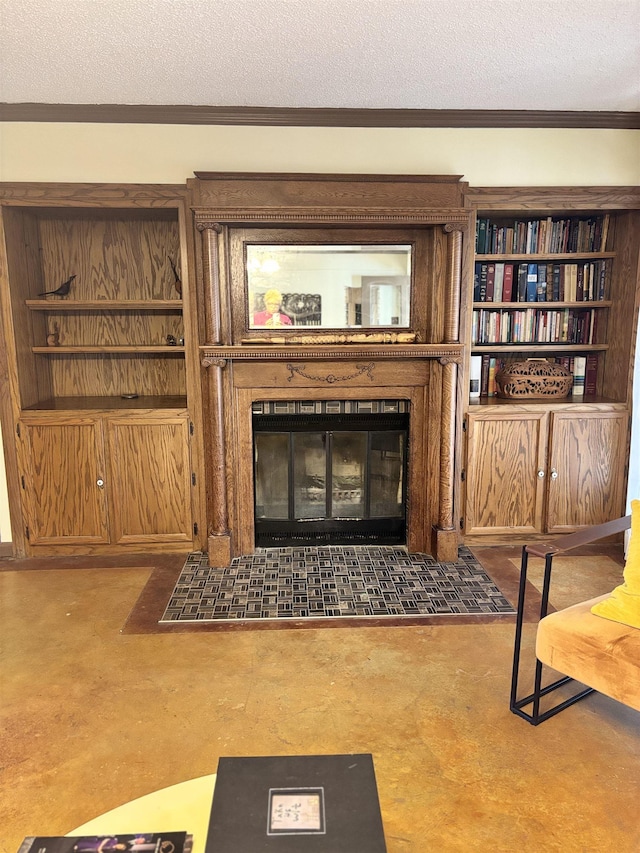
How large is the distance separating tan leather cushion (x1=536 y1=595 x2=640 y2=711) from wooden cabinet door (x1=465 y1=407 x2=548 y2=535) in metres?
1.61

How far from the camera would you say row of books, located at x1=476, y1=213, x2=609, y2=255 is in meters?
3.68

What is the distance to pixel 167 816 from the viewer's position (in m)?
1.33

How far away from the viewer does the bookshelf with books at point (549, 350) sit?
12.0 feet

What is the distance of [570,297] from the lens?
12.4ft

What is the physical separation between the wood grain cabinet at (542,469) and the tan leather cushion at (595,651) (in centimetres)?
162

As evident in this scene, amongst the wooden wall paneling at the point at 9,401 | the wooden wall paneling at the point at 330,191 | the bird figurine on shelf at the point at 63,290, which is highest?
the wooden wall paneling at the point at 330,191

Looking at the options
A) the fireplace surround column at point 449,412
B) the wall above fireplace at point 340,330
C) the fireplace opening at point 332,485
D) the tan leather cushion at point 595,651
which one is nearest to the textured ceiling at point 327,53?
the wall above fireplace at point 340,330

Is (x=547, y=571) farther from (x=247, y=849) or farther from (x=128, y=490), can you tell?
(x=128, y=490)

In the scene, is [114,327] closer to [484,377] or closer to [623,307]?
[484,377]

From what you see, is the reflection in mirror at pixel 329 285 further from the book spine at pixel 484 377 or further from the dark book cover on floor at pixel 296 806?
the dark book cover on floor at pixel 296 806

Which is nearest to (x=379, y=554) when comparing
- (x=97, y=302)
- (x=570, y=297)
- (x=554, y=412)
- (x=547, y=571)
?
(x=554, y=412)

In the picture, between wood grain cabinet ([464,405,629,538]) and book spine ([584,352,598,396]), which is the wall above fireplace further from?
book spine ([584,352,598,396])

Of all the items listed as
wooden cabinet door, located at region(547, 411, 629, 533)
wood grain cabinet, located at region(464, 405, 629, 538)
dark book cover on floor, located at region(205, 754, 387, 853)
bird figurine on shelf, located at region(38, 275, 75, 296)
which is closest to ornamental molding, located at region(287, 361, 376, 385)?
wood grain cabinet, located at region(464, 405, 629, 538)

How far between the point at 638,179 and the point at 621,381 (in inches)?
A: 46.7
